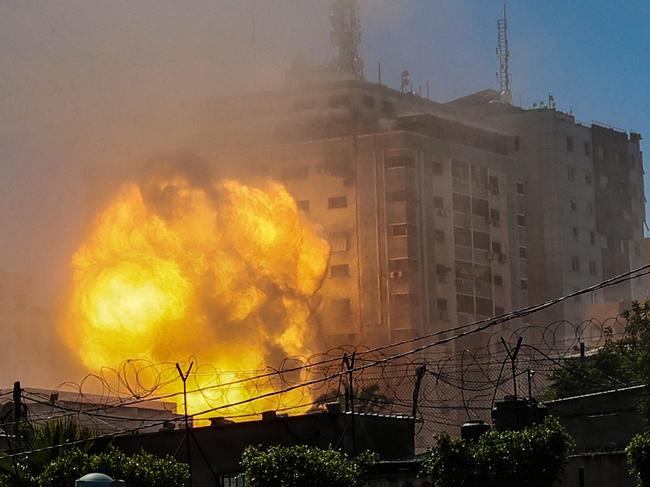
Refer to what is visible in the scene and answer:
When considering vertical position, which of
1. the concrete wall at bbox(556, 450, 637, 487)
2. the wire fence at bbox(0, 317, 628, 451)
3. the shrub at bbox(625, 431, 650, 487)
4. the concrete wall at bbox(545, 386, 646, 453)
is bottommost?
the shrub at bbox(625, 431, 650, 487)

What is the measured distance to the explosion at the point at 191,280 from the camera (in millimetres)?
100750

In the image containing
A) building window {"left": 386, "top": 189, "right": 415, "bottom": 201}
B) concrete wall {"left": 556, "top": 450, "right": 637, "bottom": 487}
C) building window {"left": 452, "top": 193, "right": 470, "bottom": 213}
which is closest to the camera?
concrete wall {"left": 556, "top": 450, "right": 637, "bottom": 487}

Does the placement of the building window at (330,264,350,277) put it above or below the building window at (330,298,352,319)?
above

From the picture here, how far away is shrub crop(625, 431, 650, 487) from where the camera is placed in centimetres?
3878

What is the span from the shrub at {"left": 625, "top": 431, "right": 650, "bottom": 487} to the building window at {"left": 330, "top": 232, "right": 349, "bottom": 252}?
11050cm

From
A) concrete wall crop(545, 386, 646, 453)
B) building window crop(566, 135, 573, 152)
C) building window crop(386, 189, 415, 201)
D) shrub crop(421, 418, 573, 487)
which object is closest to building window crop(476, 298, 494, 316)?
building window crop(386, 189, 415, 201)

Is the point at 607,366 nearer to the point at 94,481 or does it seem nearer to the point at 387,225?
the point at 94,481

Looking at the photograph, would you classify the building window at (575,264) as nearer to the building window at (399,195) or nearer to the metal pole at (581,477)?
the building window at (399,195)

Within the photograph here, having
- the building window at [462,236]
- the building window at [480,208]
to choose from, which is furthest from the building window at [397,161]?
the building window at [480,208]

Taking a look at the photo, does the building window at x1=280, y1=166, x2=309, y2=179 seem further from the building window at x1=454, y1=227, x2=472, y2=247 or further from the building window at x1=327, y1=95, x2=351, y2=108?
the building window at x1=454, y1=227, x2=472, y2=247

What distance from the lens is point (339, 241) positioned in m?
150

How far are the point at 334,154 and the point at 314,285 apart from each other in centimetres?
3480

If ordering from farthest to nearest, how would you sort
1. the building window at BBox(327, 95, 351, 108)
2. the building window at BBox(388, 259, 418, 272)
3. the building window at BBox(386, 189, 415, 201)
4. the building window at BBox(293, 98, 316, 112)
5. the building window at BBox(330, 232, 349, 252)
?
the building window at BBox(293, 98, 316, 112) → the building window at BBox(327, 95, 351, 108) → the building window at BBox(386, 189, 415, 201) → the building window at BBox(330, 232, 349, 252) → the building window at BBox(388, 259, 418, 272)

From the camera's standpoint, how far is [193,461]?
5641 centimetres
